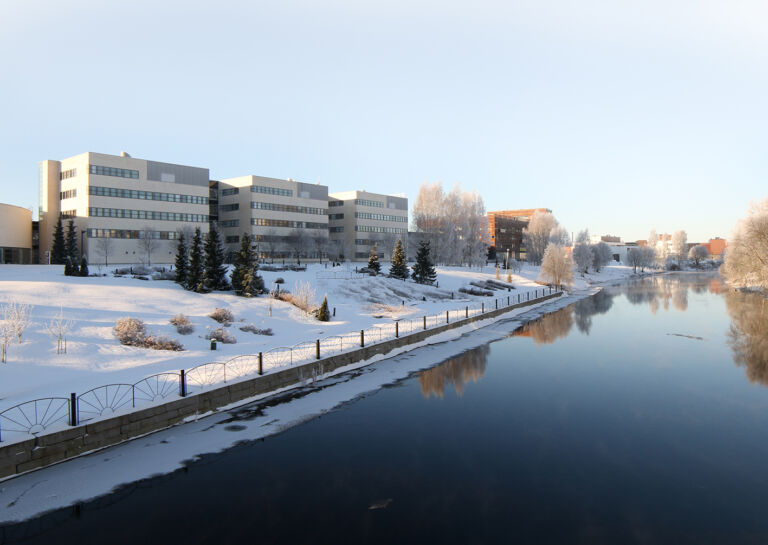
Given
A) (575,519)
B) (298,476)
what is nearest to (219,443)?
(298,476)

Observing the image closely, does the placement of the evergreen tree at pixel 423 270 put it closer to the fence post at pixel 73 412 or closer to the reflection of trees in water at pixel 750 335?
the reflection of trees in water at pixel 750 335

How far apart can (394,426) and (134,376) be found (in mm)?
9035

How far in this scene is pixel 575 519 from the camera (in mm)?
8695

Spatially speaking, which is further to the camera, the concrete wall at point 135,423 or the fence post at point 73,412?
the fence post at point 73,412

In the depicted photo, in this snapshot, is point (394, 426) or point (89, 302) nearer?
point (394, 426)

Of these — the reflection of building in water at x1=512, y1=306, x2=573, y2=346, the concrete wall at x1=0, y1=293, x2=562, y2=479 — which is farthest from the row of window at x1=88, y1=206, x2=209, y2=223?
the concrete wall at x1=0, y1=293, x2=562, y2=479

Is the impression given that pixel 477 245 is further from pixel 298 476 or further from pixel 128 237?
pixel 298 476

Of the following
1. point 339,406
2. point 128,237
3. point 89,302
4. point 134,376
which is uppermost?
point 128,237

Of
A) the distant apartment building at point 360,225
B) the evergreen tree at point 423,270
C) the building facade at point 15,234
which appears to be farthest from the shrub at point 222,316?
the distant apartment building at point 360,225

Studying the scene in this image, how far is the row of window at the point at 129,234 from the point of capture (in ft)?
203

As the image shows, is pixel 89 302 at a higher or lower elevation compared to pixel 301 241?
lower

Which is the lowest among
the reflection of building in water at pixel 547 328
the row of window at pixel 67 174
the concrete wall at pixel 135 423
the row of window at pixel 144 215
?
the reflection of building in water at pixel 547 328

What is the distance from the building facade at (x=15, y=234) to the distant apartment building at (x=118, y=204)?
2.74 metres

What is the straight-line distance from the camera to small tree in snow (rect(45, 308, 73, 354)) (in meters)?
16.9
